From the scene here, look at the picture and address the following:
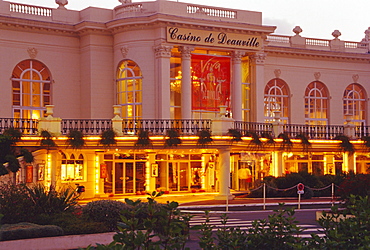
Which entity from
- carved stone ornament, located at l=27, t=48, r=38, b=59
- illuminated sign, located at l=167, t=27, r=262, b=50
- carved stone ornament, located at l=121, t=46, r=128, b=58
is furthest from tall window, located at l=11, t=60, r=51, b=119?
illuminated sign, located at l=167, t=27, r=262, b=50

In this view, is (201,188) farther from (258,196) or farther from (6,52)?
(6,52)

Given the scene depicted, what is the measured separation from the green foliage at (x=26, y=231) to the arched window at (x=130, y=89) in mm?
19873

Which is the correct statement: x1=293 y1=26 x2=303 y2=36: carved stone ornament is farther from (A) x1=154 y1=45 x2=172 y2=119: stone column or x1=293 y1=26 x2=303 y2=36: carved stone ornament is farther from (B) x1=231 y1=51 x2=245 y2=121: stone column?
(A) x1=154 y1=45 x2=172 y2=119: stone column

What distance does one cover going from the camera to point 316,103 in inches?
1708

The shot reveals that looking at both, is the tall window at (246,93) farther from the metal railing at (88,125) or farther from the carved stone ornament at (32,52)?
the carved stone ornament at (32,52)

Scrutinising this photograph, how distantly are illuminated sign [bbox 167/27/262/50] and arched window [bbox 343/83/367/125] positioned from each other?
33.1 feet

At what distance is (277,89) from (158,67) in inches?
415

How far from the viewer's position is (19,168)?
2902 centimetres

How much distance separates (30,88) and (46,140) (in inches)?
265

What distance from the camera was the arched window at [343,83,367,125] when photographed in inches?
1738

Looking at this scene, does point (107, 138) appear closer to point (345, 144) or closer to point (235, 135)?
point (235, 135)

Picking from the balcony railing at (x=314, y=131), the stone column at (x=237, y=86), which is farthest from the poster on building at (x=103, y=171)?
the balcony railing at (x=314, y=131)

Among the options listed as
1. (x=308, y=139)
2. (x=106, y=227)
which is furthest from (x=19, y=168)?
(x=308, y=139)

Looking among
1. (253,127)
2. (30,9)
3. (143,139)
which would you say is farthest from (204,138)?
(30,9)
